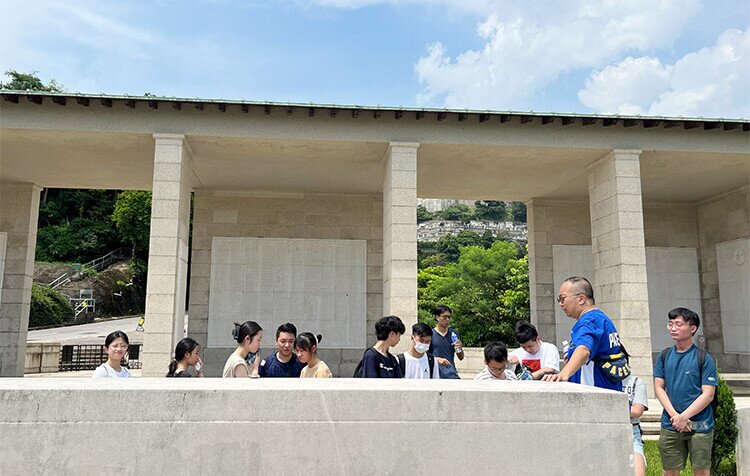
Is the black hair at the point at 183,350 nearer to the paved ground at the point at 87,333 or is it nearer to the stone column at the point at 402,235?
the stone column at the point at 402,235

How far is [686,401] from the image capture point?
4.91 meters

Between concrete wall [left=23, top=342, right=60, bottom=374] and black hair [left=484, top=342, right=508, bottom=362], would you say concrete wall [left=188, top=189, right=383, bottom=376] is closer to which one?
concrete wall [left=23, top=342, right=60, bottom=374]

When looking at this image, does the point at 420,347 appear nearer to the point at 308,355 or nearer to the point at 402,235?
the point at 308,355

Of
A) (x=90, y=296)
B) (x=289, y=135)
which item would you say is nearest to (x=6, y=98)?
(x=289, y=135)

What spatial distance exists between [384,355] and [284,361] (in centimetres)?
121

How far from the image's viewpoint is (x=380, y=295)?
15.9 meters

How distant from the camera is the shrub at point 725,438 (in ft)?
20.2

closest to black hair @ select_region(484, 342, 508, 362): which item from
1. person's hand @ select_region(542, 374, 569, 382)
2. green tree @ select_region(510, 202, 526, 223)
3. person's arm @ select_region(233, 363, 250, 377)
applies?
person's hand @ select_region(542, 374, 569, 382)

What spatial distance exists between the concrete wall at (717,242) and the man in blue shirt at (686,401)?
12.9 metres

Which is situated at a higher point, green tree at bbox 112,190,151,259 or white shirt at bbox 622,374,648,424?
green tree at bbox 112,190,151,259

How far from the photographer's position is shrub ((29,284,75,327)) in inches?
1560

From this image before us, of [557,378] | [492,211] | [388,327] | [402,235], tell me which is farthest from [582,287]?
[492,211]

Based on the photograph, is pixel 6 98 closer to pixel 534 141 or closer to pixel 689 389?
pixel 534 141

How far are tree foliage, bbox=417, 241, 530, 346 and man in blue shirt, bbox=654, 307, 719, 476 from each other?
28308 mm
